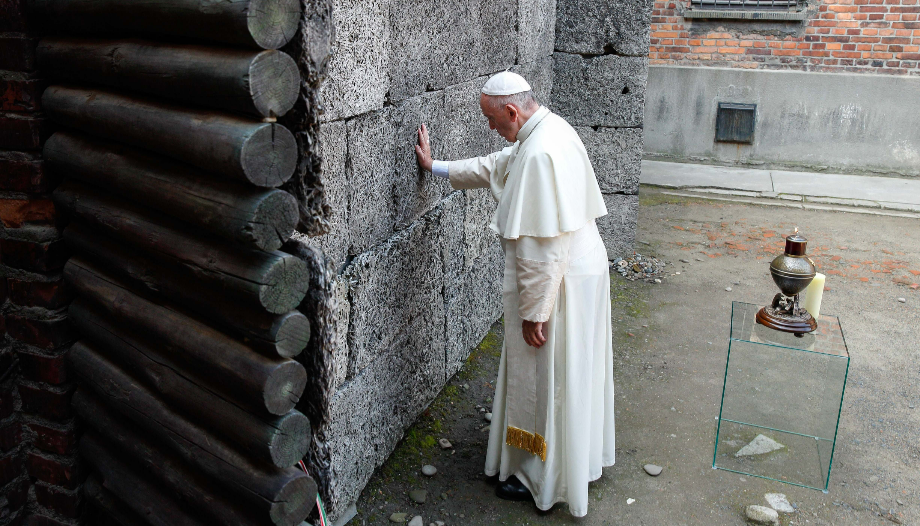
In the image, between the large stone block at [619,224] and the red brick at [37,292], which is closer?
the red brick at [37,292]

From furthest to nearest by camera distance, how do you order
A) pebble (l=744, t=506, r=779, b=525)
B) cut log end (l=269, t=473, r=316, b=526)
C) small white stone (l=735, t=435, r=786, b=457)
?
small white stone (l=735, t=435, r=786, b=457)
pebble (l=744, t=506, r=779, b=525)
cut log end (l=269, t=473, r=316, b=526)

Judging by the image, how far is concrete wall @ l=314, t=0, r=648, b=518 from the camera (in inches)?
128

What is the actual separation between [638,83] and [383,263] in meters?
3.99

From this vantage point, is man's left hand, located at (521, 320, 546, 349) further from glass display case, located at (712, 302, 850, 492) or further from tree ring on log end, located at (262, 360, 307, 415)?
tree ring on log end, located at (262, 360, 307, 415)

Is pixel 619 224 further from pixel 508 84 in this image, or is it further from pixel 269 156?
pixel 269 156

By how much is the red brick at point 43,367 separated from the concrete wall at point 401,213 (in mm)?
1053

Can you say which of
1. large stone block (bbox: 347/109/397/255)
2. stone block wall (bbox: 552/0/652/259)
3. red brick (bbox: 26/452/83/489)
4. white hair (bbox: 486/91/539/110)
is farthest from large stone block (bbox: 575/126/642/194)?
red brick (bbox: 26/452/83/489)

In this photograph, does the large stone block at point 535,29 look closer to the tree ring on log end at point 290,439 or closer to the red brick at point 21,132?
the red brick at point 21,132

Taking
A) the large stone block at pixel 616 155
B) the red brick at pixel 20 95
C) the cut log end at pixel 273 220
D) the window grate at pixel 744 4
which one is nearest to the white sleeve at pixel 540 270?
the cut log end at pixel 273 220

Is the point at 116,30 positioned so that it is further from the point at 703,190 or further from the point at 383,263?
the point at 703,190

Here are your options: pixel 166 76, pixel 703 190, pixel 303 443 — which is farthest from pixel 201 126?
pixel 703 190

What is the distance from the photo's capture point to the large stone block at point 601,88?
6746mm

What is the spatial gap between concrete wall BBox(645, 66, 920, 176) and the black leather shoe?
7886 millimetres

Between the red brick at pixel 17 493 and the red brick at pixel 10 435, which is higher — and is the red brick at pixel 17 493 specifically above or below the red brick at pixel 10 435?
below
